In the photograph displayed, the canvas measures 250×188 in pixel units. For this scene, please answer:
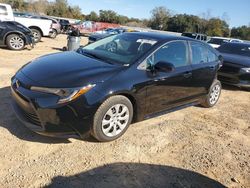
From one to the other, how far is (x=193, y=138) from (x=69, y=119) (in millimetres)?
2215

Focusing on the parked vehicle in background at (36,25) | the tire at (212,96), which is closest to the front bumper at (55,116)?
the tire at (212,96)

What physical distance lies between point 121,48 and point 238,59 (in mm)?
5317

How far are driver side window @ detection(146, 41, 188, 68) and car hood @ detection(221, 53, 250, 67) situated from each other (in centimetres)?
398

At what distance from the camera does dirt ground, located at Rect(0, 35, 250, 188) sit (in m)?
3.41

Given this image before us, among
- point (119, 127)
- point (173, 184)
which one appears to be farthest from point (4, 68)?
point (173, 184)

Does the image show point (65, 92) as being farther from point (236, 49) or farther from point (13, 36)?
point (13, 36)

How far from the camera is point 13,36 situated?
11789 mm

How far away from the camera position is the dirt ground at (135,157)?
341 centimetres

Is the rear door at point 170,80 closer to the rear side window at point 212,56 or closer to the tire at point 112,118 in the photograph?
the tire at point 112,118

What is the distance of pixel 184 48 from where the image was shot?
17.5ft

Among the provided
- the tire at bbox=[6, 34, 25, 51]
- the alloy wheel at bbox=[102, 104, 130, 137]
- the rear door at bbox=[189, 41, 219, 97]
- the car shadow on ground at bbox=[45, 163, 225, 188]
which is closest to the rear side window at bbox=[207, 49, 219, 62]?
the rear door at bbox=[189, 41, 219, 97]

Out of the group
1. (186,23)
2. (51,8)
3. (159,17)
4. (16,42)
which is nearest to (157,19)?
(159,17)

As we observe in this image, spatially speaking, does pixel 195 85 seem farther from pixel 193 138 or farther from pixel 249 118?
pixel 249 118

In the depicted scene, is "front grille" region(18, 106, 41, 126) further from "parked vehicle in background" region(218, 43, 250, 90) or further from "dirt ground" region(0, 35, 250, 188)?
"parked vehicle in background" region(218, 43, 250, 90)
